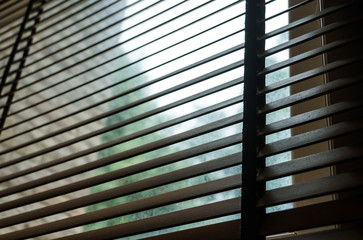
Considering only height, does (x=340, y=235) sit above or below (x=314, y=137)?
below

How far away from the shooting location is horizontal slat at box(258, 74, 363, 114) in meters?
0.83

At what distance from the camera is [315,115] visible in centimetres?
86

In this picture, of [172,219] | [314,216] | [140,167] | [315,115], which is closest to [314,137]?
[315,115]

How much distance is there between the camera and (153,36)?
1.58 m

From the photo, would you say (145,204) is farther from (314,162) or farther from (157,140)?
(314,162)

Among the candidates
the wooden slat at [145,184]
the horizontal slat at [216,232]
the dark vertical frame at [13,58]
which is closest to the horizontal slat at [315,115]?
the wooden slat at [145,184]

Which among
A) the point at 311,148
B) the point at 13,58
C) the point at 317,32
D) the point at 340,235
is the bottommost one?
the point at 340,235

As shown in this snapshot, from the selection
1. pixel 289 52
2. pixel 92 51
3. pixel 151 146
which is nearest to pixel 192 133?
pixel 151 146

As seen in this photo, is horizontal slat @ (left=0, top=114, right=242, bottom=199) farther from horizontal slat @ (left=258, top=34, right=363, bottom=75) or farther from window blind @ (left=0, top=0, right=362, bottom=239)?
horizontal slat @ (left=258, top=34, right=363, bottom=75)

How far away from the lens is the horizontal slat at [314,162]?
768 millimetres

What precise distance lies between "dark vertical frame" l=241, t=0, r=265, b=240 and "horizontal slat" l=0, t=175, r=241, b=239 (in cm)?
6

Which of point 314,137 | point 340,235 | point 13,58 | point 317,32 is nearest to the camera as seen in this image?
point 340,235

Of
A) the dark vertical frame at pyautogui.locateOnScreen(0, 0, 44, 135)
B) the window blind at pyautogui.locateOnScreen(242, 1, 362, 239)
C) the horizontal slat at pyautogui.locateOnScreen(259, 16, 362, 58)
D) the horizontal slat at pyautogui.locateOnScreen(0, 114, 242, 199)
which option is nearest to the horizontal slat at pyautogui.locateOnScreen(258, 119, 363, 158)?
the window blind at pyautogui.locateOnScreen(242, 1, 362, 239)

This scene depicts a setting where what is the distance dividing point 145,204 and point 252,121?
355 mm
